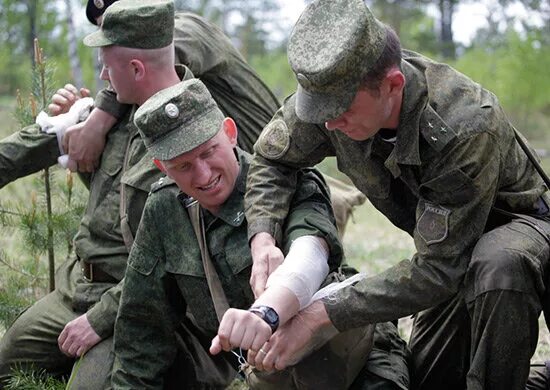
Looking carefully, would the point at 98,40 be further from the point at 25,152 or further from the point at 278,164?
the point at 278,164

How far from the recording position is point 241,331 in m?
3.29

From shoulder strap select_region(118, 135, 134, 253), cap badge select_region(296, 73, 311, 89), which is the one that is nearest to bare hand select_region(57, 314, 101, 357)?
shoulder strap select_region(118, 135, 134, 253)

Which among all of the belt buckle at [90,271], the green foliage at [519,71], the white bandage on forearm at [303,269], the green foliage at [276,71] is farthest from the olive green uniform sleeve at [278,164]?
the green foliage at [276,71]

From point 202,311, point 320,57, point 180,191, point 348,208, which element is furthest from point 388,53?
point 348,208

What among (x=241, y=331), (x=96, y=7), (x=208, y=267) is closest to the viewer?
(x=241, y=331)

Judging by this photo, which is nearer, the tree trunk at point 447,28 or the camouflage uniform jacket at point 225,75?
the camouflage uniform jacket at point 225,75

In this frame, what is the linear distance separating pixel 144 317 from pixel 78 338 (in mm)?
513

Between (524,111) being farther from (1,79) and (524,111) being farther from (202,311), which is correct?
(202,311)

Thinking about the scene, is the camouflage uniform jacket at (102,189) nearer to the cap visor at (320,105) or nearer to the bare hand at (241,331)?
the cap visor at (320,105)

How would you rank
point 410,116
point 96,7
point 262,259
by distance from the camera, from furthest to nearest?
1. point 96,7
2. point 262,259
3. point 410,116

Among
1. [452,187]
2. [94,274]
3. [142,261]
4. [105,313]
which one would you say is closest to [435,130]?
[452,187]

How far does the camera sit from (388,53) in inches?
133

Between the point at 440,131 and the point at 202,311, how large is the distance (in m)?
1.37

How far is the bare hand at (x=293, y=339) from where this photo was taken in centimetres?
351
